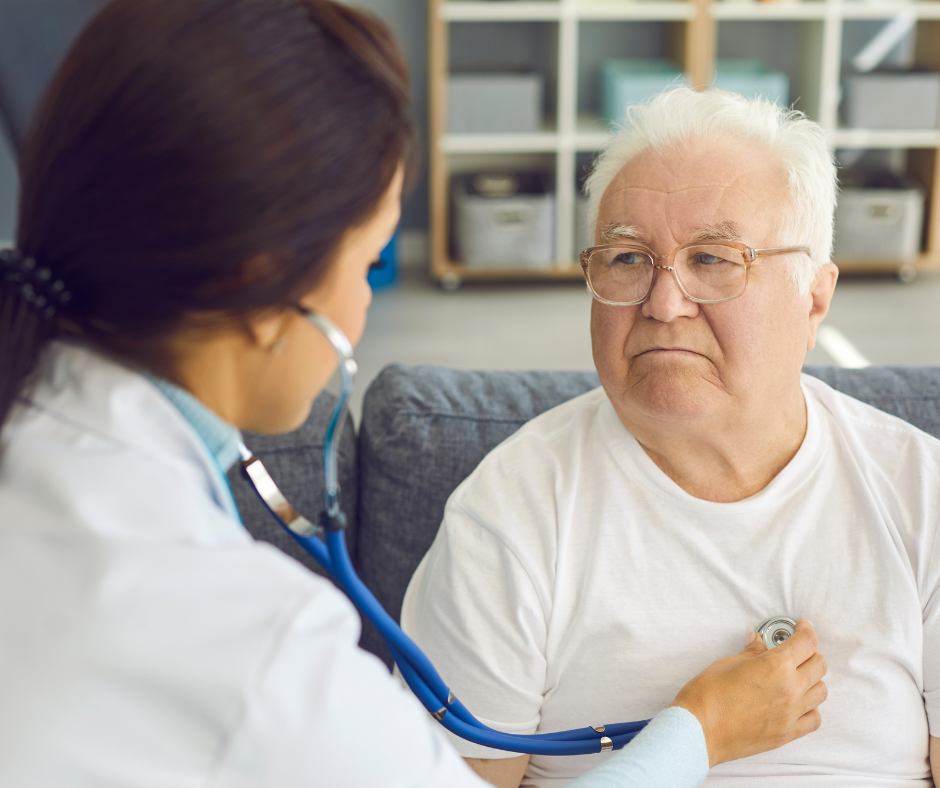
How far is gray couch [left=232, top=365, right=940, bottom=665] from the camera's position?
1.36m

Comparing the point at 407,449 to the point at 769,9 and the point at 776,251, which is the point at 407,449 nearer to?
the point at 776,251

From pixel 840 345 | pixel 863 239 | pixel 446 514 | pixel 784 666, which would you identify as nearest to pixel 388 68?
pixel 446 514

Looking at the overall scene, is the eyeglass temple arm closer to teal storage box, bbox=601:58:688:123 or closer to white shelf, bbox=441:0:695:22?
teal storage box, bbox=601:58:688:123

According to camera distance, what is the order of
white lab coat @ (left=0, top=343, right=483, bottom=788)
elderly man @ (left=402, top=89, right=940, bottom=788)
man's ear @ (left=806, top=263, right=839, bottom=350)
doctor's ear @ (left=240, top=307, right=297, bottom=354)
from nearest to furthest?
white lab coat @ (left=0, top=343, right=483, bottom=788) → doctor's ear @ (left=240, top=307, right=297, bottom=354) → elderly man @ (left=402, top=89, right=940, bottom=788) → man's ear @ (left=806, top=263, right=839, bottom=350)

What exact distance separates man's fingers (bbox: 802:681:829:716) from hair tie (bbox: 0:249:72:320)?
87 centimetres

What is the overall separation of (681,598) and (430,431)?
1.41 feet

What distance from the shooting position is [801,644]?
1089 mm

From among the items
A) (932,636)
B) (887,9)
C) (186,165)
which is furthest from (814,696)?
(887,9)

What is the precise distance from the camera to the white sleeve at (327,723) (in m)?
0.58

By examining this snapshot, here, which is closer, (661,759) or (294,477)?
(661,759)

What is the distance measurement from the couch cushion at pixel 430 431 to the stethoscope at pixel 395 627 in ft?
1.10

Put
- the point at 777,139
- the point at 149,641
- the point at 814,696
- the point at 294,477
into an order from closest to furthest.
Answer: the point at 149,641 → the point at 814,696 → the point at 777,139 → the point at 294,477

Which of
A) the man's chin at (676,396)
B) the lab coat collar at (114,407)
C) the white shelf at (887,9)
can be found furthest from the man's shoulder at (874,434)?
the white shelf at (887,9)

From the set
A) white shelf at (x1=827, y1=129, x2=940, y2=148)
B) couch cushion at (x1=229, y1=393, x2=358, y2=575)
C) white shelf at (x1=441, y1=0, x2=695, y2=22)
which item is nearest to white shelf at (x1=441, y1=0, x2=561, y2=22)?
white shelf at (x1=441, y1=0, x2=695, y2=22)
